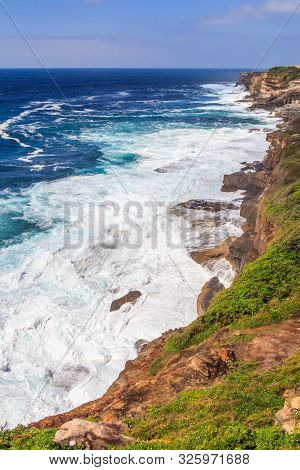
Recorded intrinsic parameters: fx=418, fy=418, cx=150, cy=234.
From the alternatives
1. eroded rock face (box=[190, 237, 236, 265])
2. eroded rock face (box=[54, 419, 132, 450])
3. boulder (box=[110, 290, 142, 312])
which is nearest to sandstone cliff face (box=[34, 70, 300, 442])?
eroded rock face (box=[54, 419, 132, 450])

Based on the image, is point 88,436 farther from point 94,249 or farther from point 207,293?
point 94,249

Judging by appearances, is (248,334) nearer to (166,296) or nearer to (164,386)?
(164,386)

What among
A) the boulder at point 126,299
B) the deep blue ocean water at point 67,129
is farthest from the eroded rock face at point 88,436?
the deep blue ocean water at point 67,129

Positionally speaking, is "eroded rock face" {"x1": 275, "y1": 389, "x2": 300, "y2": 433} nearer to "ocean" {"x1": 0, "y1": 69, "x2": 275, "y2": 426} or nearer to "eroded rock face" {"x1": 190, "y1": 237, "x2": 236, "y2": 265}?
"ocean" {"x1": 0, "y1": 69, "x2": 275, "y2": 426}

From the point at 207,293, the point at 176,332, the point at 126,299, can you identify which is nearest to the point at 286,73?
the point at 207,293

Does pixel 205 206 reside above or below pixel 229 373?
below

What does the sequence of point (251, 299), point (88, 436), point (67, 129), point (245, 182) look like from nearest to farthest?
point (88, 436), point (251, 299), point (245, 182), point (67, 129)

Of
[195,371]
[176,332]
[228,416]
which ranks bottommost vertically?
[176,332]
